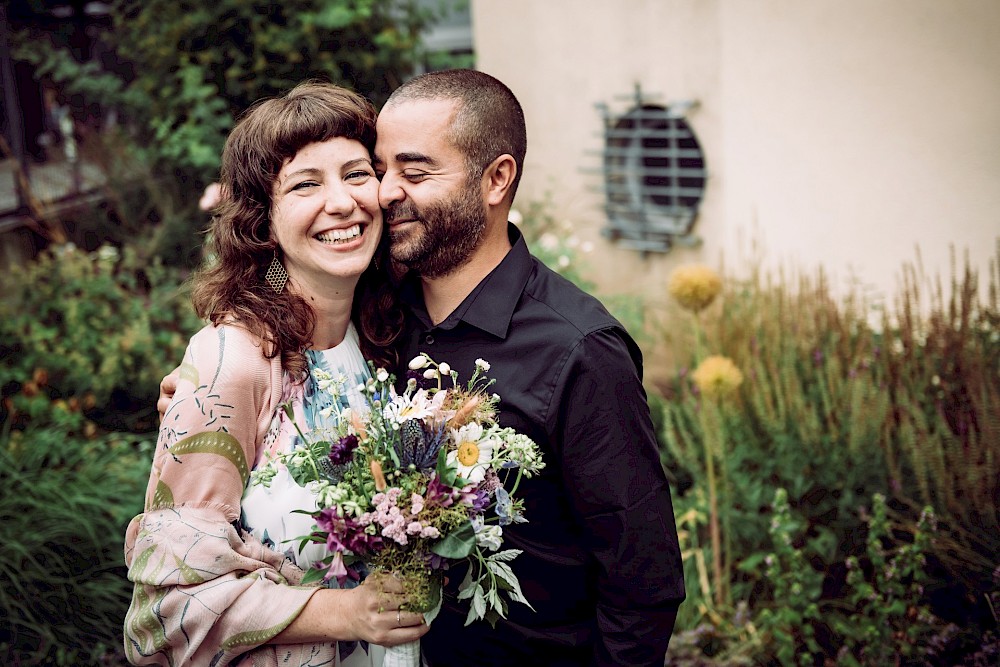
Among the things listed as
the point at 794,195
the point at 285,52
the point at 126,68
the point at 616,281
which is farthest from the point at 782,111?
the point at 126,68

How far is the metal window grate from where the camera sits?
18.7 feet

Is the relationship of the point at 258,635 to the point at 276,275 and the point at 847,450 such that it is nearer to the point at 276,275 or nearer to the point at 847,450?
the point at 276,275

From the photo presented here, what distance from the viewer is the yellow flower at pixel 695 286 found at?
3.73 meters

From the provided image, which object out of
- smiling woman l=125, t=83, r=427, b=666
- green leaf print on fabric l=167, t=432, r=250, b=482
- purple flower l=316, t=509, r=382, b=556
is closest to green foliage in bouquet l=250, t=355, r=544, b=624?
purple flower l=316, t=509, r=382, b=556

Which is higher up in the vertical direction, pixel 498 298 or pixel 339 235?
pixel 339 235

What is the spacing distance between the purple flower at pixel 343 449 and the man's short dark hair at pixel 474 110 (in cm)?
93

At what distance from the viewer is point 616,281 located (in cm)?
625

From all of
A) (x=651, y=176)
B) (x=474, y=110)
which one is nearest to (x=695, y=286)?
(x=474, y=110)

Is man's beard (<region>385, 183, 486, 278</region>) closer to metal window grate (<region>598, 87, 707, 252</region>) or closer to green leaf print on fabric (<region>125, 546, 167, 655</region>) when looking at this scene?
green leaf print on fabric (<region>125, 546, 167, 655</region>)

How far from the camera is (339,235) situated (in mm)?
2307

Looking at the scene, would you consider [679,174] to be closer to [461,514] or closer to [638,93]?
[638,93]

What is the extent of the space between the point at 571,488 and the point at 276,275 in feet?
3.22

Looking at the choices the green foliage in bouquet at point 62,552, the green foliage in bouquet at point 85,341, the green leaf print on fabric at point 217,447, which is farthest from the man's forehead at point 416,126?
the green foliage in bouquet at point 85,341

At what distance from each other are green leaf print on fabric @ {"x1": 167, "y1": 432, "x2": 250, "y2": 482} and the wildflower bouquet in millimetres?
221
